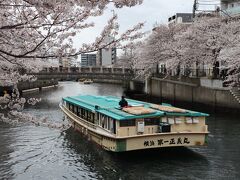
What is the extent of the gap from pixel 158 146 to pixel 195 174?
282cm

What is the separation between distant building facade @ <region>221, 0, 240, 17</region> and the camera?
153 ft

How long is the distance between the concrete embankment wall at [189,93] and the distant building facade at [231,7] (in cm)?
1032

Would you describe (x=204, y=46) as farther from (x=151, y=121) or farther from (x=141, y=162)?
(x=141, y=162)

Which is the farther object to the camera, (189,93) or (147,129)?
(189,93)

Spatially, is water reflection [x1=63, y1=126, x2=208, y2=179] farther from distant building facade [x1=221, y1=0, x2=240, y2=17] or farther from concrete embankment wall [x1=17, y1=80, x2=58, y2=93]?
concrete embankment wall [x1=17, y1=80, x2=58, y2=93]

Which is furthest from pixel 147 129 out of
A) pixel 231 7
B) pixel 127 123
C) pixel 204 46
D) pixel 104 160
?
pixel 231 7

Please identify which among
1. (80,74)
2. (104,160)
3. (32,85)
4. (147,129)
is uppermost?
(80,74)

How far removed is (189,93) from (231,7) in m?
15.3

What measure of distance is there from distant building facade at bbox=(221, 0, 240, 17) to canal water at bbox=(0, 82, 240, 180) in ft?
81.8

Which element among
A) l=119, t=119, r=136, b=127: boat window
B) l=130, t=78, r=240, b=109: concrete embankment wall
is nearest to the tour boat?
l=119, t=119, r=136, b=127: boat window

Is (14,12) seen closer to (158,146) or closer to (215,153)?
(158,146)

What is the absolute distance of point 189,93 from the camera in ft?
145

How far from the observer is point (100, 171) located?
1764cm

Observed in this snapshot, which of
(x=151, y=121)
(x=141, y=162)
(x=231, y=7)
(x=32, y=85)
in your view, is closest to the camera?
(x=141, y=162)
